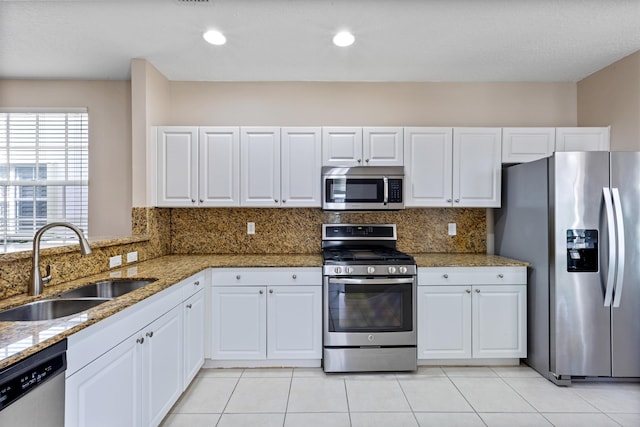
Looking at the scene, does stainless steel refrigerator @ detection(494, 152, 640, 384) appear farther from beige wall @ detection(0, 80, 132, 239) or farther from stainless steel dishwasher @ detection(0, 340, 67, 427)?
beige wall @ detection(0, 80, 132, 239)

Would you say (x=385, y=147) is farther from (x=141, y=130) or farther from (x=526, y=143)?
(x=141, y=130)

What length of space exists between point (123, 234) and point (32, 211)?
92 cm

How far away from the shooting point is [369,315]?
276 cm

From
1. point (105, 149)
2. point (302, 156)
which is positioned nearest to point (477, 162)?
point (302, 156)

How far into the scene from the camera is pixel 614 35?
254 centimetres

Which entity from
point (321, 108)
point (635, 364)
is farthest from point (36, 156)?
point (635, 364)

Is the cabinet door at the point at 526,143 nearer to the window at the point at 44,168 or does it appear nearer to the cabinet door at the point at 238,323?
the cabinet door at the point at 238,323

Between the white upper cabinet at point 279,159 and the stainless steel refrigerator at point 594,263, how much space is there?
6.29 feet

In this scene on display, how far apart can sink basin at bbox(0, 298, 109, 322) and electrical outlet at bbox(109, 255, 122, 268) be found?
Result: 728mm

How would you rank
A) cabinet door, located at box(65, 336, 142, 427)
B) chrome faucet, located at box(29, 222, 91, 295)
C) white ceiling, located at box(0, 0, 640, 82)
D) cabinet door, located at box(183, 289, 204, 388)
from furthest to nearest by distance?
cabinet door, located at box(183, 289, 204, 388)
white ceiling, located at box(0, 0, 640, 82)
chrome faucet, located at box(29, 222, 91, 295)
cabinet door, located at box(65, 336, 142, 427)

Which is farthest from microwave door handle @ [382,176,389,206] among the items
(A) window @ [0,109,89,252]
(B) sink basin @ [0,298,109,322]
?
(A) window @ [0,109,89,252]

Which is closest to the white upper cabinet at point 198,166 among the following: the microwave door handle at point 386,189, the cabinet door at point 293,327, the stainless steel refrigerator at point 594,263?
the cabinet door at point 293,327

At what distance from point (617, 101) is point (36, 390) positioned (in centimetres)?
432

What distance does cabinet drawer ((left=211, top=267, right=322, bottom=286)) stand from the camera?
2795 mm
